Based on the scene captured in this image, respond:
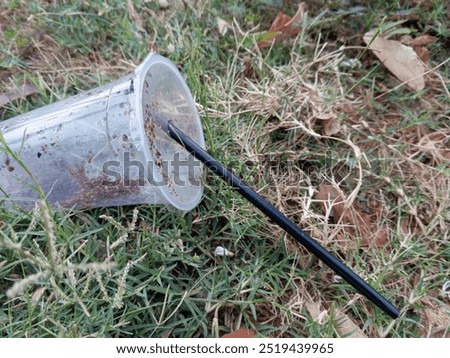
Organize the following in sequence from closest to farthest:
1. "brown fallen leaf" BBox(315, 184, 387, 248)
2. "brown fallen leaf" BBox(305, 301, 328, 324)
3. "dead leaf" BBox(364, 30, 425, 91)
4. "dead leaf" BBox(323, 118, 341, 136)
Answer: "brown fallen leaf" BBox(305, 301, 328, 324) < "brown fallen leaf" BBox(315, 184, 387, 248) < "dead leaf" BBox(323, 118, 341, 136) < "dead leaf" BBox(364, 30, 425, 91)

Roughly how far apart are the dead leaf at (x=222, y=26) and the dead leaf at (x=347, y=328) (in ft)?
3.46

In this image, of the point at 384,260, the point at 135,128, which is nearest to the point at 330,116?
the point at 384,260

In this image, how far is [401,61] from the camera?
1.62 metres

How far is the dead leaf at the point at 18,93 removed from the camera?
4.92 ft

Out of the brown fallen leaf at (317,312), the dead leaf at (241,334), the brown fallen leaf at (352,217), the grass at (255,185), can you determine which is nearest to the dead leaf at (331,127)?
the grass at (255,185)

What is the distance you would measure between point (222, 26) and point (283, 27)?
220 millimetres

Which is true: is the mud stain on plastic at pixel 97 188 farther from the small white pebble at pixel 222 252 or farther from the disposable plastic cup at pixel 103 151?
the small white pebble at pixel 222 252

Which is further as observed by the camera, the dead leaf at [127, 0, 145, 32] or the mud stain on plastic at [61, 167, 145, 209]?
the dead leaf at [127, 0, 145, 32]

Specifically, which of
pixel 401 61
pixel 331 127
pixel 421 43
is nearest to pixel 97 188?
pixel 331 127

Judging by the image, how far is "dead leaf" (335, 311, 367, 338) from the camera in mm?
1137

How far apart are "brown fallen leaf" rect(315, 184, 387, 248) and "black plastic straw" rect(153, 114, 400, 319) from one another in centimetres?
20

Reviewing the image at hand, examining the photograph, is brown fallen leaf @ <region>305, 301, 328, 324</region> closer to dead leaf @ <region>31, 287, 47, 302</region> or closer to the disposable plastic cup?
the disposable plastic cup

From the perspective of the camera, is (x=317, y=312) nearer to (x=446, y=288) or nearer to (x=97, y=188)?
(x=446, y=288)

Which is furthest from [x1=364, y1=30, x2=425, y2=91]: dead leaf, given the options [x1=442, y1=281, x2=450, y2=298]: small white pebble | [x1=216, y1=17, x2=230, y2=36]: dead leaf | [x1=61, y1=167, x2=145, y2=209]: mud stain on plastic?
→ [x1=61, y1=167, x2=145, y2=209]: mud stain on plastic
